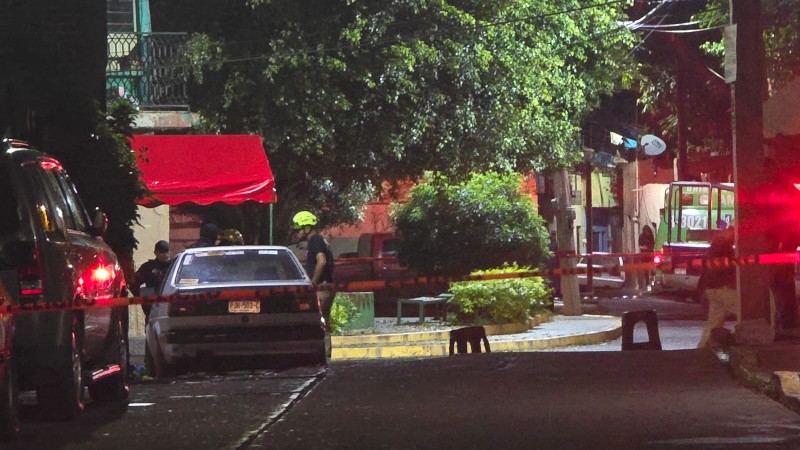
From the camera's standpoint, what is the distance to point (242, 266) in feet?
49.3

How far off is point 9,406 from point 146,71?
14295mm

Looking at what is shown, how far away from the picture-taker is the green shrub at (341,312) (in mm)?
22531

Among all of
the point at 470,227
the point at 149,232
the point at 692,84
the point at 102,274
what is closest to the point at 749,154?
the point at 102,274

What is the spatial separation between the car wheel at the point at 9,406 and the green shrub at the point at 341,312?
1318cm

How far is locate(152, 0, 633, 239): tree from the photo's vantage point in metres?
25.8

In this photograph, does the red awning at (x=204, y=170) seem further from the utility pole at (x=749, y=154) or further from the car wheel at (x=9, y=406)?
the car wheel at (x=9, y=406)

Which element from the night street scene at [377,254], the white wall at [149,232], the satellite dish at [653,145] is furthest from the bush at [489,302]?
the satellite dish at [653,145]

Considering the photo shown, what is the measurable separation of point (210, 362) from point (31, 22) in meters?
4.87

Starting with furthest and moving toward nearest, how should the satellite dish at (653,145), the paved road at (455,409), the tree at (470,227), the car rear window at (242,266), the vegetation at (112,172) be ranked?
1. the satellite dish at (653,145)
2. the tree at (470,227)
3. the vegetation at (112,172)
4. the car rear window at (242,266)
5. the paved road at (455,409)

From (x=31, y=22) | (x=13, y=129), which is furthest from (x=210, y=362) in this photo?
(x=31, y=22)

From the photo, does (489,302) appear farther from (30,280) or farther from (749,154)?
(30,280)

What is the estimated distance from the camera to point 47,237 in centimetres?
948

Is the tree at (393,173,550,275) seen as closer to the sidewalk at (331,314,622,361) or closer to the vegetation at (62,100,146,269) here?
the sidewalk at (331,314,622,361)

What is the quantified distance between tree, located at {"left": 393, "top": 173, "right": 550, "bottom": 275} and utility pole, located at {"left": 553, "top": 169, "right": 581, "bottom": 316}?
0.62 meters
